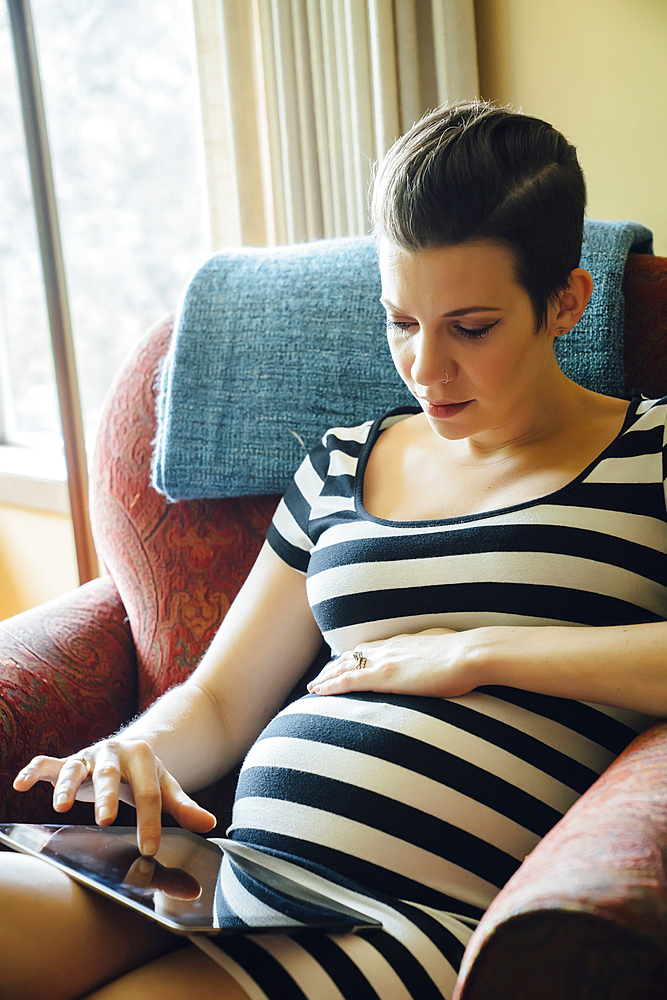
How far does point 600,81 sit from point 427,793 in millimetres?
1347

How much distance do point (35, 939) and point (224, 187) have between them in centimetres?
171

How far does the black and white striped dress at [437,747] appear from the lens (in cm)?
72

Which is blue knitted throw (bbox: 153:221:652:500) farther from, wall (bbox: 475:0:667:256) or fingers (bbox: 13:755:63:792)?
fingers (bbox: 13:755:63:792)

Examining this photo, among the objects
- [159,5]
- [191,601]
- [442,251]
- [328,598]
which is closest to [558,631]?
[328,598]

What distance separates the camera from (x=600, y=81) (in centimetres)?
155

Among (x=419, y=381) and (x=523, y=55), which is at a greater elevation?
(x=523, y=55)

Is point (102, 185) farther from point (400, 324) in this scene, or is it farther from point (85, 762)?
point (85, 762)

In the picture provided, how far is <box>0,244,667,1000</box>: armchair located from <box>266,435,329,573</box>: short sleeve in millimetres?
178

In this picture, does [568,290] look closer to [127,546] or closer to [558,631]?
[558,631]

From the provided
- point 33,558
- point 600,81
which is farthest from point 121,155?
point 600,81

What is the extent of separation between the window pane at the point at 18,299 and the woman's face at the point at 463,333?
2.11m

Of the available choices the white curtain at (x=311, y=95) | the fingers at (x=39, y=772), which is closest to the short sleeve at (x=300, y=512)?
the fingers at (x=39, y=772)

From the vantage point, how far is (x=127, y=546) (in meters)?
1.36

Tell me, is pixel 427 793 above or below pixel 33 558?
above
